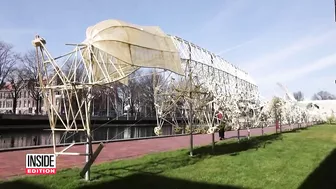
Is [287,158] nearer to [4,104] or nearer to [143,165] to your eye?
[143,165]

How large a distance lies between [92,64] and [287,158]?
9.32 m

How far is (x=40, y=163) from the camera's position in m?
7.56

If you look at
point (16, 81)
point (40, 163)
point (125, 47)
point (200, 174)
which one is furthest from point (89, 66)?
point (16, 81)

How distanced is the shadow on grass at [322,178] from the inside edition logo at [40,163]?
20.3 feet

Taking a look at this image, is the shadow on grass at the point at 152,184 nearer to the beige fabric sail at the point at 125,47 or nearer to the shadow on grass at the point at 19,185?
the shadow on grass at the point at 19,185

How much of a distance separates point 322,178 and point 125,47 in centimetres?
697

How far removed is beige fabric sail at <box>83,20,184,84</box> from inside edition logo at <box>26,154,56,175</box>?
2.85 m

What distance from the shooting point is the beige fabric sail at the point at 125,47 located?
31.0 feet

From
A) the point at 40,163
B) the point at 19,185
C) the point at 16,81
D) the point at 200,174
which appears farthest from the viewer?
the point at 16,81

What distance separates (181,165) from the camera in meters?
12.1

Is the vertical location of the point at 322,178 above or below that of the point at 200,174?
below

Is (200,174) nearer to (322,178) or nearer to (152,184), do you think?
(152,184)

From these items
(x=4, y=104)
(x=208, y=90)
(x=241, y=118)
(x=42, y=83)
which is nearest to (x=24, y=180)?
(x=42, y=83)

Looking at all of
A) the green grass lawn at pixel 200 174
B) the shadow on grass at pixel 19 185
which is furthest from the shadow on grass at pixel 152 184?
the shadow on grass at pixel 19 185
